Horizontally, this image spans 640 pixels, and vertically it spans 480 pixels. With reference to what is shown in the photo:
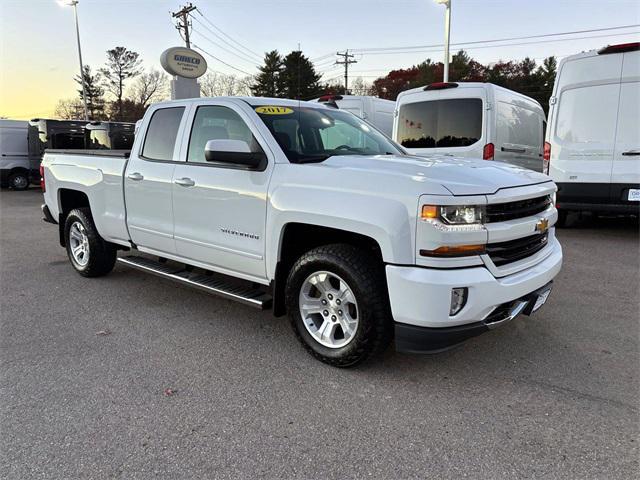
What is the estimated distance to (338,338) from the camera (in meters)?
3.41

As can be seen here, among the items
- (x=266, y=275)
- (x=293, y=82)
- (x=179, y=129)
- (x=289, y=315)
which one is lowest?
(x=289, y=315)

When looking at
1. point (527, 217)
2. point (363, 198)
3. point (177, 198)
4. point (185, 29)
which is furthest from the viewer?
point (185, 29)

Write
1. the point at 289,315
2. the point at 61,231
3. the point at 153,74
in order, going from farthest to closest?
1. the point at 153,74
2. the point at 61,231
3. the point at 289,315

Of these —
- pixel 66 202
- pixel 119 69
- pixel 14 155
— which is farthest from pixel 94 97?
pixel 66 202

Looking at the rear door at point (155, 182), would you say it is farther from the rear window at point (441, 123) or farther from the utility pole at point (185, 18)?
the utility pole at point (185, 18)

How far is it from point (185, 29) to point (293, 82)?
608 inches

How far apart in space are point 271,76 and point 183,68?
41.6m

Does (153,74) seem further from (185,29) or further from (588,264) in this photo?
(588,264)

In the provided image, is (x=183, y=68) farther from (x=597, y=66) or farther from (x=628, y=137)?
(x=628, y=137)

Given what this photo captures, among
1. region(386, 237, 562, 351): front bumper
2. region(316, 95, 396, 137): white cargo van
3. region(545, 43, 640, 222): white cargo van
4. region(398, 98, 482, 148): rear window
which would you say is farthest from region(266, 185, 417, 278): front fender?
region(316, 95, 396, 137): white cargo van

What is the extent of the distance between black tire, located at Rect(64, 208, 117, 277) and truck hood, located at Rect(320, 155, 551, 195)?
3.25 meters

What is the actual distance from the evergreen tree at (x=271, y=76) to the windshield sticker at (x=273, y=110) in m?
49.1

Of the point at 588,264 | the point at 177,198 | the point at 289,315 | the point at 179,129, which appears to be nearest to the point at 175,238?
the point at 177,198

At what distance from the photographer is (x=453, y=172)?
3.11 metres
